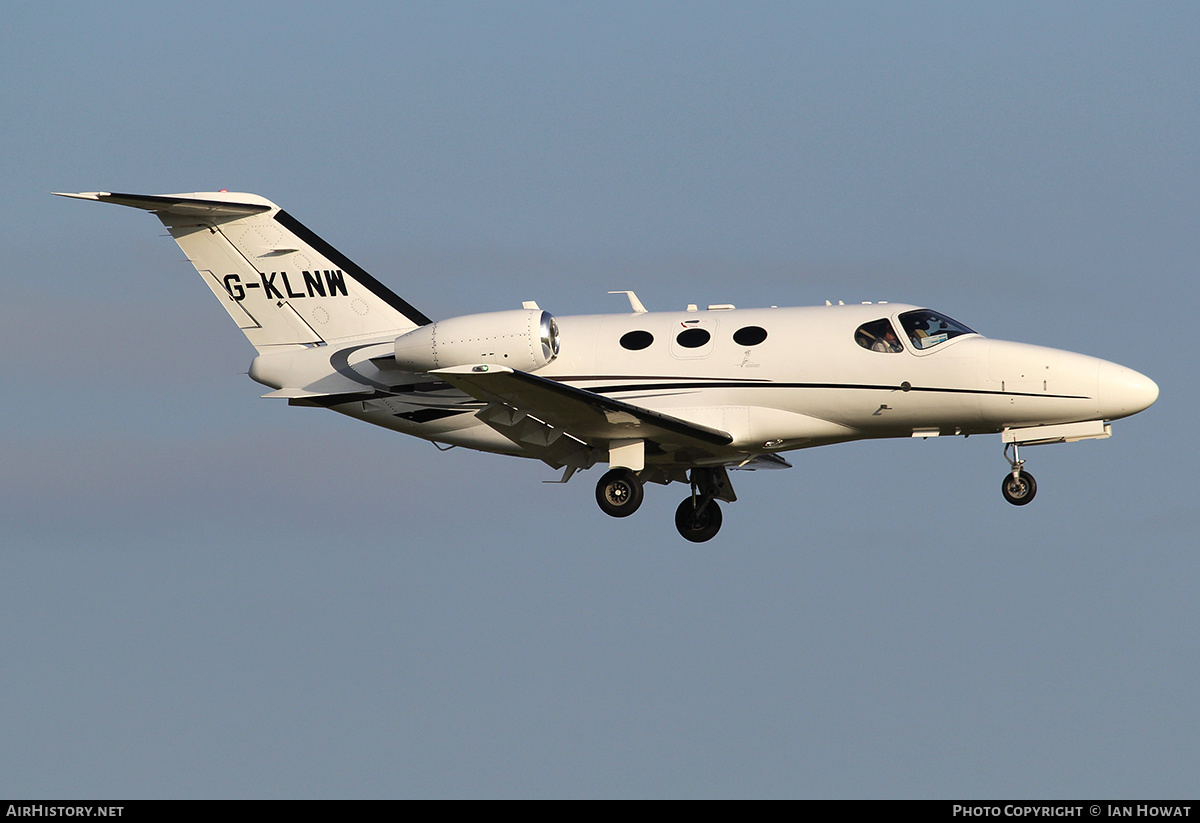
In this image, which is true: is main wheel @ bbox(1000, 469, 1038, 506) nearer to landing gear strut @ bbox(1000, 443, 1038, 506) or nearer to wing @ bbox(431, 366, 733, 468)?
landing gear strut @ bbox(1000, 443, 1038, 506)

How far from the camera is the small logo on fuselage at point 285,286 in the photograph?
25750 millimetres

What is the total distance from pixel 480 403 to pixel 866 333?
6433mm

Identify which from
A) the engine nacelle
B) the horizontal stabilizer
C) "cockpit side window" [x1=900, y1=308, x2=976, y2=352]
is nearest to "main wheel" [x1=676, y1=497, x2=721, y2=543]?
the engine nacelle

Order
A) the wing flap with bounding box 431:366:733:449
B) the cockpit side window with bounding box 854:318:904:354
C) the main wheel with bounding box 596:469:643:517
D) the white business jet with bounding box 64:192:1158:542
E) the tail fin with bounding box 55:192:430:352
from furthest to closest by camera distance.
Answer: the tail fin with bounding box 55:192:430:352 → the main wheel with bounding box 596:469:643:517 → the cockpit side window with bounding box 854:318:904:354 → the white business jet with bounding box 64:192:1158:542 → the wing flap with bounding box 431:366:733:449

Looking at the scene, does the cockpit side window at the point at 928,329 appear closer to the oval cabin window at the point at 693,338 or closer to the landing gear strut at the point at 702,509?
the oval cabin window at the point at 693,338

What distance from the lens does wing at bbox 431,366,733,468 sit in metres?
21.5

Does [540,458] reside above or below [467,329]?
below

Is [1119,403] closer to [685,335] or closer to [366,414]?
[685,335]

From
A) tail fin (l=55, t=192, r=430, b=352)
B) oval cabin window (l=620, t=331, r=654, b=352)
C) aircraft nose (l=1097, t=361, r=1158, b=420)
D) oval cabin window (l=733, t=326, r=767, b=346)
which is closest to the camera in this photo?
aircraft nose (l=1097, t=361, r=1158, b=420)

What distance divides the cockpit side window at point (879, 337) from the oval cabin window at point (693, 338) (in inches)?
92.8

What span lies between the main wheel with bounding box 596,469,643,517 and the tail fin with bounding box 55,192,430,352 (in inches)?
194

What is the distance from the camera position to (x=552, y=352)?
23.5m

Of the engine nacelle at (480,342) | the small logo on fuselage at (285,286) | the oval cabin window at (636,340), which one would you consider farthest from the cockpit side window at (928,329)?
the small logo on fuselage at (285,286)

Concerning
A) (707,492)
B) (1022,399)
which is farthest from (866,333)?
(707,492)
